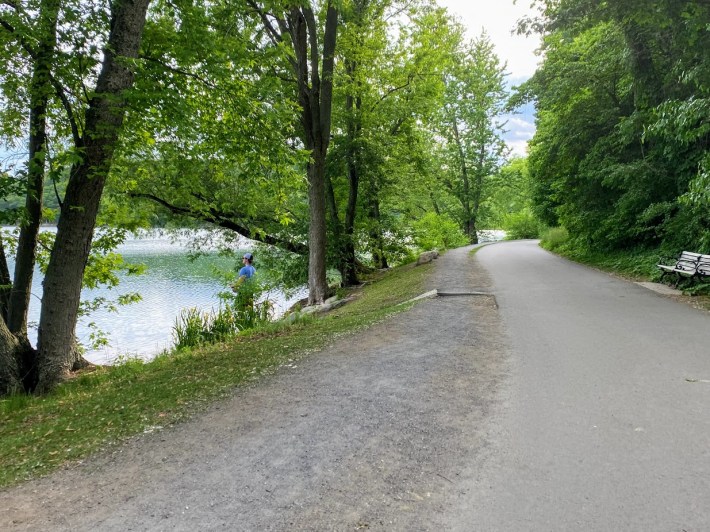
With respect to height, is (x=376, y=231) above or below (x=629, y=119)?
below

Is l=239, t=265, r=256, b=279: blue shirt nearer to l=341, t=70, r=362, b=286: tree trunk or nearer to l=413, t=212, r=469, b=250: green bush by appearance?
l=341, t=70, r=362, b=286: tree trunk

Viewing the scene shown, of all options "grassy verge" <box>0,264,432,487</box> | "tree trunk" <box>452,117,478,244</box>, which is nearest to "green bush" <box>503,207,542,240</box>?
"tree trunk" <box>452,117,478,244</box>

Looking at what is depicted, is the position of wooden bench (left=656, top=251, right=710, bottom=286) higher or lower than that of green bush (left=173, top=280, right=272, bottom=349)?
higher

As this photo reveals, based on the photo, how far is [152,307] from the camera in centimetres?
1716

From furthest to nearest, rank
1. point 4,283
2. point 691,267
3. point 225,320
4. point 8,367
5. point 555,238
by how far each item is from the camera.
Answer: point 555,238
point 225,320
point 691,267
point 4,283
point 8,367

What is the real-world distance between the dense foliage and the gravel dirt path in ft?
21.0

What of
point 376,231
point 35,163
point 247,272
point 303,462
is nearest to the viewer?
point 303,462

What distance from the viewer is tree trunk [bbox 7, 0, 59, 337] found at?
16.9 ft

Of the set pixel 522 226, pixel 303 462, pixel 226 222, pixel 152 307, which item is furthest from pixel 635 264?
pixel 522 226

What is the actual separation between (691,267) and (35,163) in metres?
11.7

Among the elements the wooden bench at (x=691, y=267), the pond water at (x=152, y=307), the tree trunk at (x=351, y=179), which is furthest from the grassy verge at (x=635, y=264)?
the pond water at (x=152, y=307)

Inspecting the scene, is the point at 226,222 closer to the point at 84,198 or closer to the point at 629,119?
the point at 84,198

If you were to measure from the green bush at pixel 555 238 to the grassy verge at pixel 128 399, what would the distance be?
16.9 m

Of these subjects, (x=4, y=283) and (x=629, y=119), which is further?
(x=629, y=119)
